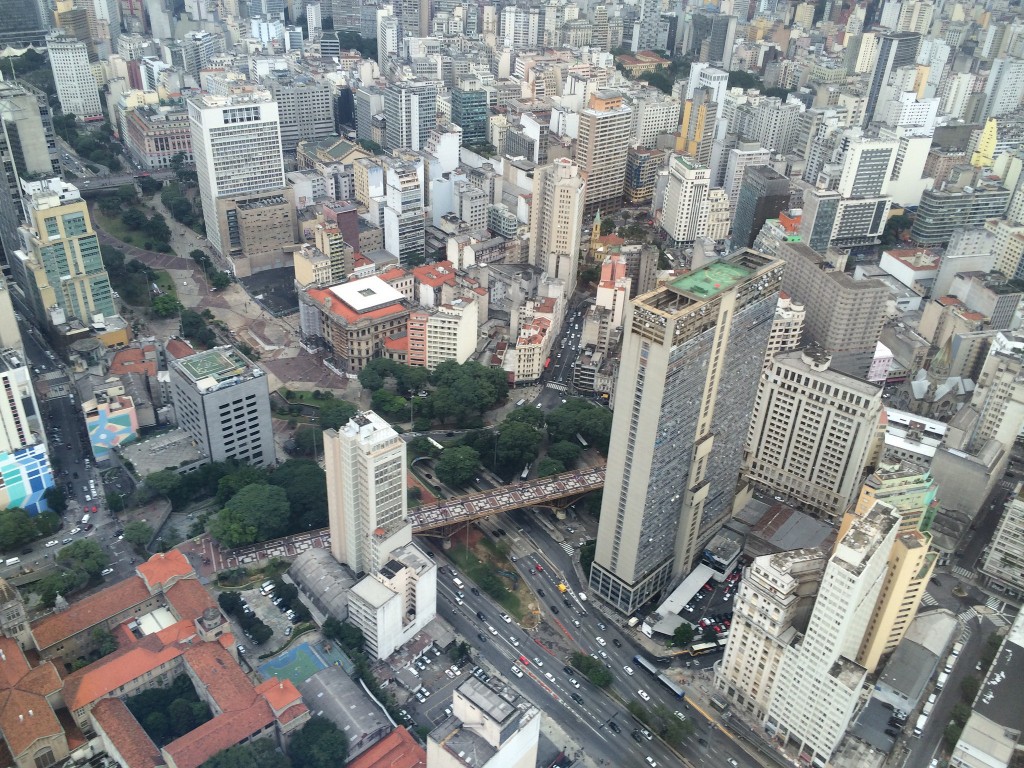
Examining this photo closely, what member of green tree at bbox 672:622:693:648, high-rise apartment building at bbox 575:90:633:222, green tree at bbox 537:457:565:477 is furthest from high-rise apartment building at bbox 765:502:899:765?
high-rise apartment building at bbox 575:90:633:222

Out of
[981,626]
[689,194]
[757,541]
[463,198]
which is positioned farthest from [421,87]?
[981,626]

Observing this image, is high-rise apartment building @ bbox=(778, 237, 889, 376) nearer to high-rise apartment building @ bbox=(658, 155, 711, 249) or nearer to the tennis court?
high-rise apartment building @ bbox=(658, 155, 711, 249)

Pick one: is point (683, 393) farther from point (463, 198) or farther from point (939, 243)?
point (939, 243)

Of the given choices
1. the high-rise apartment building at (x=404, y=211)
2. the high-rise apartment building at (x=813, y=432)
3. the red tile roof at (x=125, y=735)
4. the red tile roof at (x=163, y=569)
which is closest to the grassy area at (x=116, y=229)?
the high-rise apartment building at (x=404, y=211)

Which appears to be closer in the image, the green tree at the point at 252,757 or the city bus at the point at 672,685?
the green tree at the point at 252,757

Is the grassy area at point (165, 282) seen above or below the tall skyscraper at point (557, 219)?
below

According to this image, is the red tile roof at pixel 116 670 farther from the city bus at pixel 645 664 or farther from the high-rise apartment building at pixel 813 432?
the high-rise apartment building at pixel 813 432
